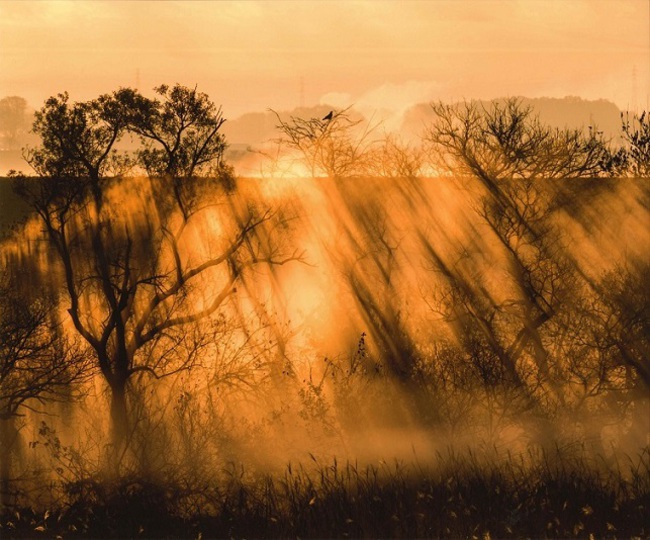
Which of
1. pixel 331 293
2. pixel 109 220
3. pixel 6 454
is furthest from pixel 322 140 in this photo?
pixel 6 454

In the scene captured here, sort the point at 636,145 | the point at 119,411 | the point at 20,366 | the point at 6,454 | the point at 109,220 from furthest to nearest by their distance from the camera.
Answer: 1. the point at 636,145
2. the point at 109,220
3. the point at 119,411
4. the point at 20,366
5. the point at 6,454

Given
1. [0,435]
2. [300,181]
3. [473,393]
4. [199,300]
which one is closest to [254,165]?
[300,181]

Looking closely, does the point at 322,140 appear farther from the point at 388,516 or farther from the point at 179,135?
the point at 388,516

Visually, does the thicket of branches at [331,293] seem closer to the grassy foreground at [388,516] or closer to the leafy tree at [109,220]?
the leafy tree at [109,220]

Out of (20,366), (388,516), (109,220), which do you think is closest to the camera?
(388,516)

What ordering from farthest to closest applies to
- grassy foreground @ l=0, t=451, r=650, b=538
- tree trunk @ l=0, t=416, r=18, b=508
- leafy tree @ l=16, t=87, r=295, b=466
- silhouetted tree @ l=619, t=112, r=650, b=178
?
silhouetted tree @ l=619, t=112, r=650, b=178 → leafy tree @ l=16, t=87, r=295, b=466 → tree trunk @ l=0, t=416, r=18, b=508 → grassy foreground @ l=0, t=451, r=650, b=538

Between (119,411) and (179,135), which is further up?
(179,135)

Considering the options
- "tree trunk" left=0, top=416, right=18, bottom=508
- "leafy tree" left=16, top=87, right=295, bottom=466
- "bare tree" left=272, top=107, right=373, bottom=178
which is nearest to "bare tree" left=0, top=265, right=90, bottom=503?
"tree trunk" left=0, top=416, right=18, bottom=508

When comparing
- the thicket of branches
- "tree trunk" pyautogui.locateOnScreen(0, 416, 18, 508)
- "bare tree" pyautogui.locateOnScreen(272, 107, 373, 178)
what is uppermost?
"bare tree" pyautogui.locateOnScreen(272, 107, 373, 178)

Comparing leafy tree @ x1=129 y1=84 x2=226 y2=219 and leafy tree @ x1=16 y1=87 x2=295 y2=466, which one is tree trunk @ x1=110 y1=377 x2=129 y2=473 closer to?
leafy tree @ x1=16 y1=87 x2=295 y2=466

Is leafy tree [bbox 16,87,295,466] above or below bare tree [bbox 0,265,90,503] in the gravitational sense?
above

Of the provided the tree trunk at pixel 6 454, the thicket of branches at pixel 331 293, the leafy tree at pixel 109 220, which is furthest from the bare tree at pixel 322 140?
the tree trunk at pixel 6 454

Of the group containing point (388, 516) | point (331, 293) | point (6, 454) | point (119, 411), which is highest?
point (331, 293)

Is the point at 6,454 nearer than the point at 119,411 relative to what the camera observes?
Yes
